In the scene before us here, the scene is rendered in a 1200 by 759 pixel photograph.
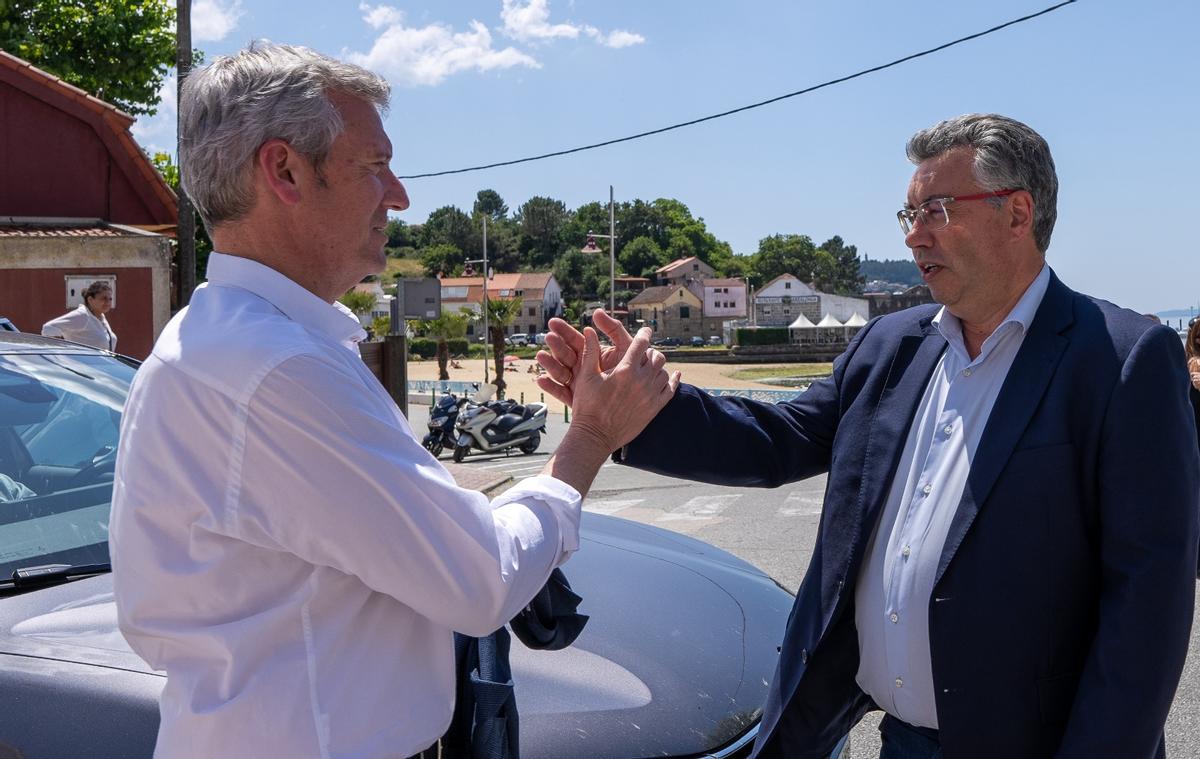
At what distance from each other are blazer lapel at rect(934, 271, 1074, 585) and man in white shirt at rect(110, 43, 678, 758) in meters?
0.80

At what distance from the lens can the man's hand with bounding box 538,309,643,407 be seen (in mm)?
2229

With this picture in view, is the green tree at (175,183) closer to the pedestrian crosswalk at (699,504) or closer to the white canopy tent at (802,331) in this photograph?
the pedestrian crosswalk at (699,504)

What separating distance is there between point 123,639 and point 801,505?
29.8 ft

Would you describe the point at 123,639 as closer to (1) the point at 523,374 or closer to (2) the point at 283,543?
(2) the point at 283,543

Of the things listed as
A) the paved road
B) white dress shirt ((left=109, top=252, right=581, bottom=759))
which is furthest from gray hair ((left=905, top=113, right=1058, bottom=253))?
the paved road

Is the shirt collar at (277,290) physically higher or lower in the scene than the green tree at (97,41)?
lower

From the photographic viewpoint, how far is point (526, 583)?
5.17 ft

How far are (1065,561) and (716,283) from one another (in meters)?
114

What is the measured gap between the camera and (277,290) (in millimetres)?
1596

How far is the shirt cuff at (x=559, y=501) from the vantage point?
5.39ft

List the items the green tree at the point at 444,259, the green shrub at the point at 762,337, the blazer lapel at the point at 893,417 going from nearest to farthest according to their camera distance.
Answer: the blazer lapel at the point at 893,417, the green shrub at the point at 762,337, the green tree at the point at 444,259

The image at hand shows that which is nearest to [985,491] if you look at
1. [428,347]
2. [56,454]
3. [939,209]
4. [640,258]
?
[939,209]

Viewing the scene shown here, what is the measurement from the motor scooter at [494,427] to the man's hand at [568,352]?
15.6 m

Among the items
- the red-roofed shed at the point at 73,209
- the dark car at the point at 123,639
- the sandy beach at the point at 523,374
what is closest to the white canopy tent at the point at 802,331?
the sandy beach at the point at 523,374
